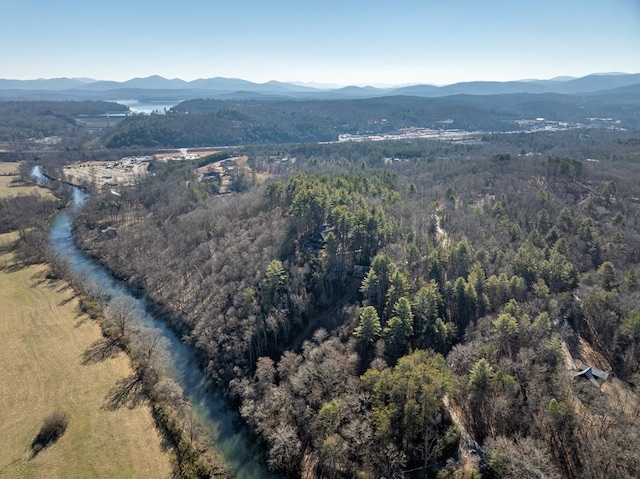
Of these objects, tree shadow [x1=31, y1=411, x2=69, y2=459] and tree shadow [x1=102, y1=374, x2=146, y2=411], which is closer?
tree shadow [x1=31, y1=411, x2=69, y2=459]

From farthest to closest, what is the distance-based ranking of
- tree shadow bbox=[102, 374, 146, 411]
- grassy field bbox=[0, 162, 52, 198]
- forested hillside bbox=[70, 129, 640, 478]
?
grassy field bbox=[0, 162, 52, 198]
tree shadow bbox=[102, 374, 146, 411]
forested hillside bbox=[70, 129, 640, 478]

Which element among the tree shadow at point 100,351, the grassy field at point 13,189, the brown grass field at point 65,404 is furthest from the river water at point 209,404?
the grassy field at point 13,189

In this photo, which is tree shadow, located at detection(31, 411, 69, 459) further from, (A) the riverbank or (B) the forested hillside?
(B) the forested hillside

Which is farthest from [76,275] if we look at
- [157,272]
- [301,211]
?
[301,211]

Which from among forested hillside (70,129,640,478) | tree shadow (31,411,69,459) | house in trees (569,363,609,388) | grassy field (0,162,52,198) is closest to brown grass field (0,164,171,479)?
tree shadow (31,411,69,459)

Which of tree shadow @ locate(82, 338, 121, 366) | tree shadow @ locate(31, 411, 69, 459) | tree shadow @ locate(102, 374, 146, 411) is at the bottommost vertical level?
tree shadow @ locate(102, 374, 146, 411)

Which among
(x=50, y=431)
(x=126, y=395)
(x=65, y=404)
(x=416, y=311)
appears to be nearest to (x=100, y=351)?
(x=65, y=404)

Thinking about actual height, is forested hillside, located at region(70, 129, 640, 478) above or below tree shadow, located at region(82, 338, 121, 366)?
above

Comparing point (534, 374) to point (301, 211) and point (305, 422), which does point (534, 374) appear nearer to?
point (305, 422)
